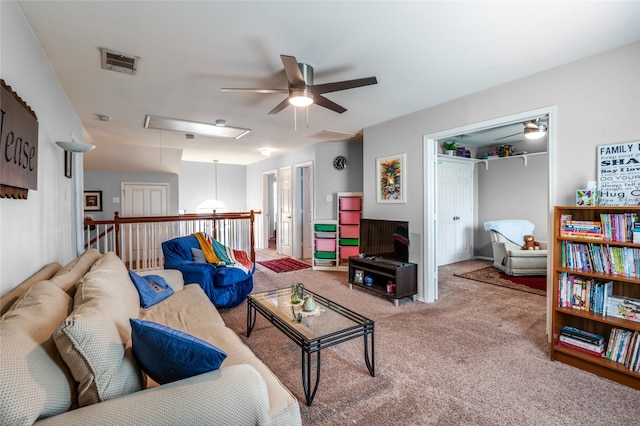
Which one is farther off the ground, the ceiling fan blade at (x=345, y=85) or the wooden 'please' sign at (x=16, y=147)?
the ceiling fan blade at (x=345, y=85)

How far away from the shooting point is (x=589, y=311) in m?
2.30

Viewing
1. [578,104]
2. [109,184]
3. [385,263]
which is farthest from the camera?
[109,184]

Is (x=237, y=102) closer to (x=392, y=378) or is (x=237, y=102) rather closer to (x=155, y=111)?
(x=155, y=111)

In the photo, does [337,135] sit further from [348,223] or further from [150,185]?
[150,185]

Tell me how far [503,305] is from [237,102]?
3978mm

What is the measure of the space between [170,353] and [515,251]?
17.4 feet

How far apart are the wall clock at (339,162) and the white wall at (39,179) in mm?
3910

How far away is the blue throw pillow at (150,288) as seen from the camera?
2.35 meters

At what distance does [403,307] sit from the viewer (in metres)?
3.61

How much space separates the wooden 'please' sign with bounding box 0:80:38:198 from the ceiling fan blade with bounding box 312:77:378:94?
6.14ft

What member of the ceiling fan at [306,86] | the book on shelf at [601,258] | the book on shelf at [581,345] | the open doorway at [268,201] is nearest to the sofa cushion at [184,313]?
the ceiling fan at [306,86]

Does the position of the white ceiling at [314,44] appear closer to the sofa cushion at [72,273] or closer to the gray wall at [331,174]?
the sofa cushion at [72,273]

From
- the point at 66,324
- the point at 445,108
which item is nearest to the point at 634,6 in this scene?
the point at 445,108

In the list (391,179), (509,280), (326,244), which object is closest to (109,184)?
(326,244)
